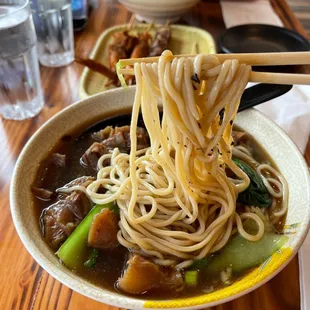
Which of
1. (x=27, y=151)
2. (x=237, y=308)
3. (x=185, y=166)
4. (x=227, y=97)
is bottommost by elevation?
(x=237, y=308)

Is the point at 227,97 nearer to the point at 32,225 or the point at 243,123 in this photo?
the point at 243,123

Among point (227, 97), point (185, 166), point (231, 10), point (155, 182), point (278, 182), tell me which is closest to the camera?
point (227, 97)

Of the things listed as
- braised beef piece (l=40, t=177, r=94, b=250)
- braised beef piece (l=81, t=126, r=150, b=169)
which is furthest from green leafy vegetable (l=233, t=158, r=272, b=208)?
braised beef piece (l=40, t=177, r=94, b=250)

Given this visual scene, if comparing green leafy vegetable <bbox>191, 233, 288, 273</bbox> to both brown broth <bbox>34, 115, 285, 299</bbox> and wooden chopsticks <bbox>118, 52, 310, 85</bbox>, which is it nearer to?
brown broth <bbox>34, 115, 285, 299</bbox>

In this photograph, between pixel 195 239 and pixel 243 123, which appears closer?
pixel 195 239

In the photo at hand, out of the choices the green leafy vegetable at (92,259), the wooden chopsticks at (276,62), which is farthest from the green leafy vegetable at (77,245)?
the wooden chopsticks at (276,62)

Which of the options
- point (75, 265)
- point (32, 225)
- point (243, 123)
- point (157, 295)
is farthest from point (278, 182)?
point (32, 225)
